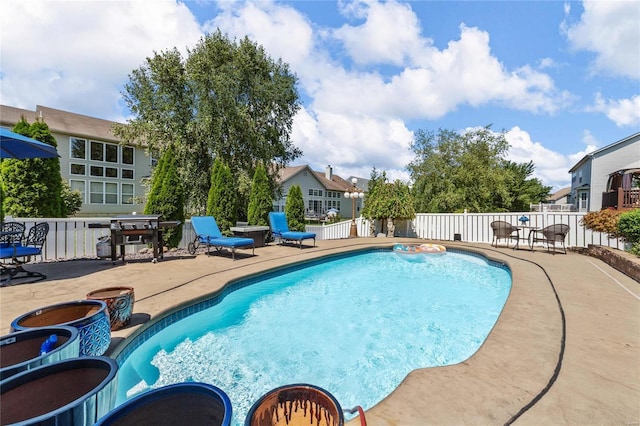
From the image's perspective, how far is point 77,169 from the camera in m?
18.6

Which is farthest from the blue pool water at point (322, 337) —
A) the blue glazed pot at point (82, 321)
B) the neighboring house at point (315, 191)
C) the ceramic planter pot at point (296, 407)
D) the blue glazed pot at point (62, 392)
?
the neighboring house at point (315, 191)

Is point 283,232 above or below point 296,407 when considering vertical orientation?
above

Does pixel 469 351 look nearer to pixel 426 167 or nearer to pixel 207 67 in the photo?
pixel 207 67

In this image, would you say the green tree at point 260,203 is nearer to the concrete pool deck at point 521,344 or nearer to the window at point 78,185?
the concrete pool deck at point 521,344

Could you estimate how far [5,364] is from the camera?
1831mm

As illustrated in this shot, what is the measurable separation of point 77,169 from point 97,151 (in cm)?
165

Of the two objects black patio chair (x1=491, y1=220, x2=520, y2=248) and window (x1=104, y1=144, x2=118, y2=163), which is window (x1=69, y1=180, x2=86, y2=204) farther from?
black patio chair (x1=491, y1=220, x2=520, y2=248)

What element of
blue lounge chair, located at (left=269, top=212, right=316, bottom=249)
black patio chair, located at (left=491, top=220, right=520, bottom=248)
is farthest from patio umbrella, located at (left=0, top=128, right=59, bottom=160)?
black patio chair, located at (left=491, top=220, right=520, bottom=248)

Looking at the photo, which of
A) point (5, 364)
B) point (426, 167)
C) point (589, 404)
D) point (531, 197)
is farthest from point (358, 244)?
point (531, 197)

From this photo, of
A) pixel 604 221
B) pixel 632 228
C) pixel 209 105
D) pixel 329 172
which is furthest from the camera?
pixel 329 172

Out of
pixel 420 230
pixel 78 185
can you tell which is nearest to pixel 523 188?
pixel 420 230

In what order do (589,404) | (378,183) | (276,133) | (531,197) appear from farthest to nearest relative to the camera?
(531,197) → (276,133) → (378,183) → (589,404)

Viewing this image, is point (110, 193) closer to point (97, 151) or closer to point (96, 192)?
point (96, 192)

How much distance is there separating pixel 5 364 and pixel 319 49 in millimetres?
12195
